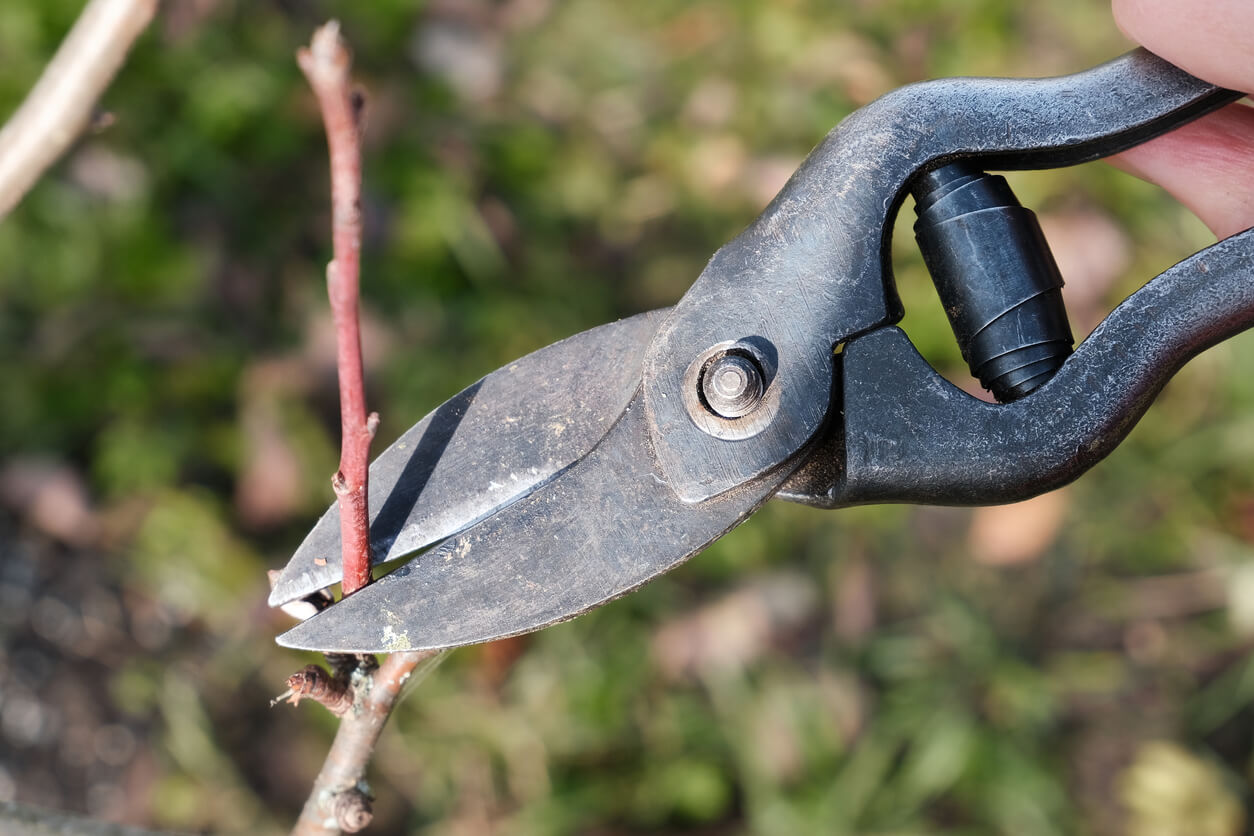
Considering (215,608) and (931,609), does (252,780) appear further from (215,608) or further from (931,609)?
(931,609)

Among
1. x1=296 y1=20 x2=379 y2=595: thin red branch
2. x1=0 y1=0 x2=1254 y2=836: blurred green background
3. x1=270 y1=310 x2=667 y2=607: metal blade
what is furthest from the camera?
x1=0 y1=0 x2=1254 y2=836: blurred green background

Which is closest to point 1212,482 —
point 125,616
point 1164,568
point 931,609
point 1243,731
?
point 1164,568

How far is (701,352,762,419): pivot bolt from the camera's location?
1.29 meters

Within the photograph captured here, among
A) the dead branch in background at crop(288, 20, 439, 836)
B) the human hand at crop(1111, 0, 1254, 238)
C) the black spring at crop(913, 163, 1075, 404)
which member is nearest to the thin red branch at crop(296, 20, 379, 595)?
the dead branch in background at crop(288, 20, 439, 836)

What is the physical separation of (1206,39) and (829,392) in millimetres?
802

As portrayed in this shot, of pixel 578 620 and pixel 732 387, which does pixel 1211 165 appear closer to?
pixel 732 387

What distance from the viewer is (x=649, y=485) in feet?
4.31

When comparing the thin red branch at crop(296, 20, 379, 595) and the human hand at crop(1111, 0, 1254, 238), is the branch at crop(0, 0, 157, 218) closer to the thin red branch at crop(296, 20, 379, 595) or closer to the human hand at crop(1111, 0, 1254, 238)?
the thin red branch at crop(296, 20, 379, 595)

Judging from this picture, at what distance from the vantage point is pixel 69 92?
56.0 inches

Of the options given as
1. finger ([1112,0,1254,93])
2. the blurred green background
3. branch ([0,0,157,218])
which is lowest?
the blurred green background

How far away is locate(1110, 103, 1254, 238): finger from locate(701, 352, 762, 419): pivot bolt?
1.07m

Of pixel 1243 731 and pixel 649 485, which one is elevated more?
pixel 649 485

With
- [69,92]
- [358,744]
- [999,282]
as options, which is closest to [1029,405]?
[999,282]

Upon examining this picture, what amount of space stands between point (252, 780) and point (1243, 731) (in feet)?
9.55
